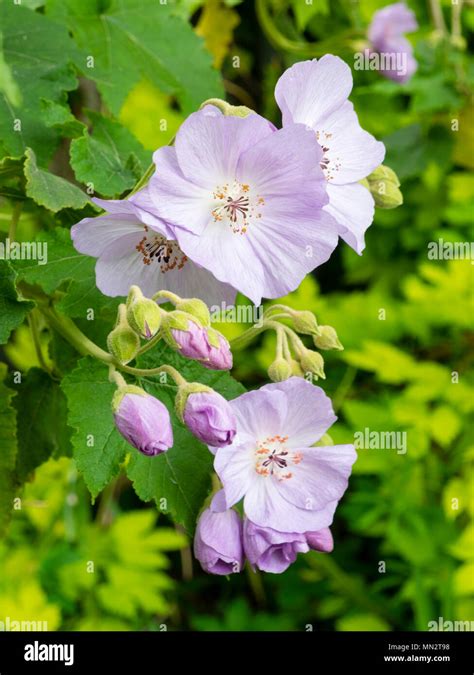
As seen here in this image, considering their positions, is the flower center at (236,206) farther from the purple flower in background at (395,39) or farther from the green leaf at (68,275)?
the purple flower in background at (395,39)

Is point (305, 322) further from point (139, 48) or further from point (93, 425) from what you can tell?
point (139, 48)

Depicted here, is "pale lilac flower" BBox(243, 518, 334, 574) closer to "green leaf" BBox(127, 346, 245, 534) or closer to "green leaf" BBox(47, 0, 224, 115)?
"green leaf" BBox(127, 346, 245, 534)

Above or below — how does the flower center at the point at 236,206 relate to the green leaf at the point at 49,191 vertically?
below

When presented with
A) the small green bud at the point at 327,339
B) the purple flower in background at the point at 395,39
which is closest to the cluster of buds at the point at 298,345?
the small green bud at the point at 327,339

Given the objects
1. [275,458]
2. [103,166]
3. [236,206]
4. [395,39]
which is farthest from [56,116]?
[395,39]

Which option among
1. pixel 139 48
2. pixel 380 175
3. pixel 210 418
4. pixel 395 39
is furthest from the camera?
pixel 395 39
